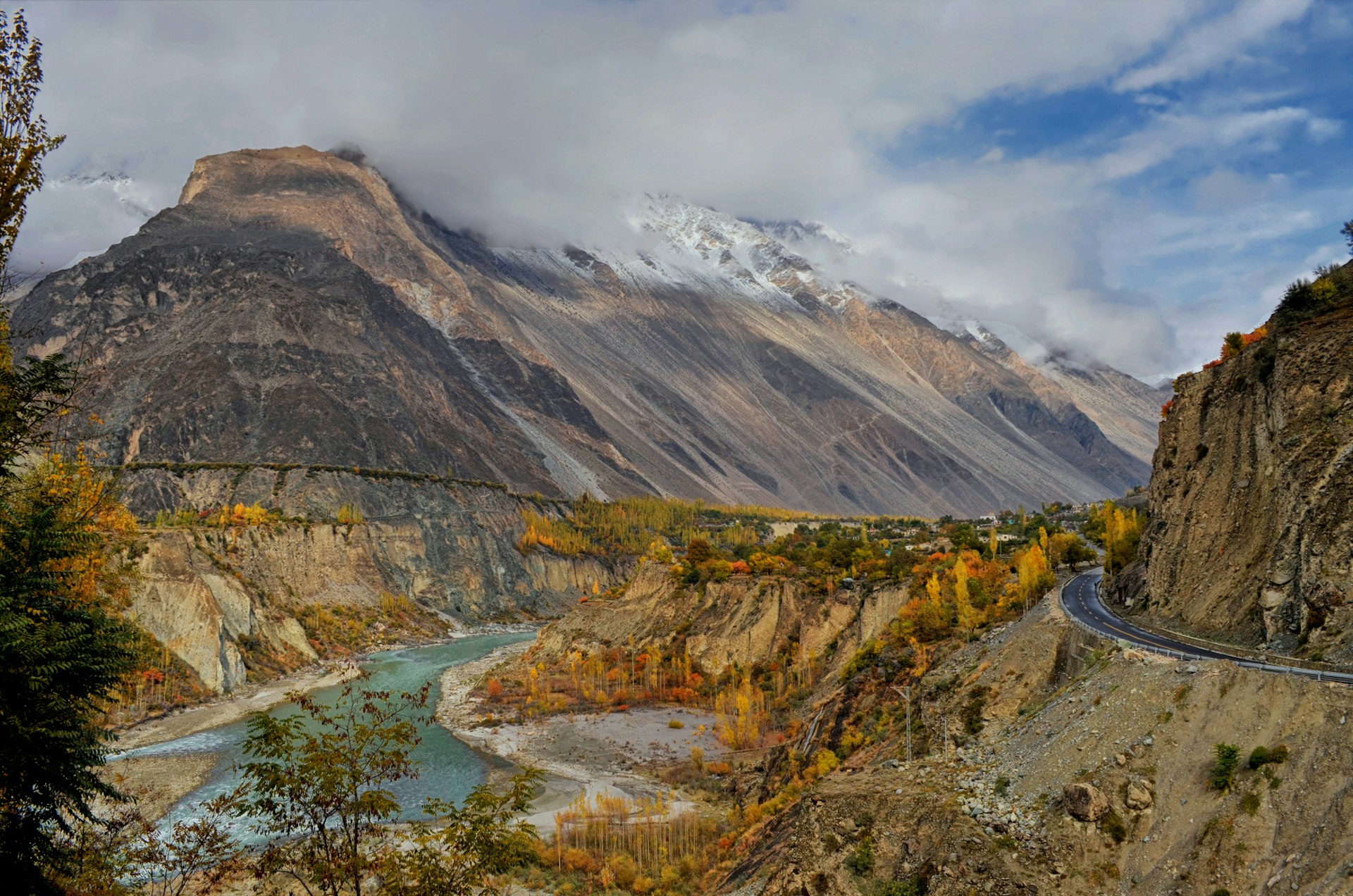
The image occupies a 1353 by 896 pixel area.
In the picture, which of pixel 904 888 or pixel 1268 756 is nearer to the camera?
pixel 1268 756

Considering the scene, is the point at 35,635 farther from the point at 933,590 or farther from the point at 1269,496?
the point at 933,590

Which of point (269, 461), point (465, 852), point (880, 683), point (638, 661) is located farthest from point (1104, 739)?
point (269, 461)

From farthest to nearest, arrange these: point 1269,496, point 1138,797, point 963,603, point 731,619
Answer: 1. point 731,619
2. point 963,603
3. point 1269,496
4. point 1138,797

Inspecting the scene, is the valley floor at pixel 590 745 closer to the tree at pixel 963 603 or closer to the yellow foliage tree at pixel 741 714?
the yellow foliage tree at pixel 741 714

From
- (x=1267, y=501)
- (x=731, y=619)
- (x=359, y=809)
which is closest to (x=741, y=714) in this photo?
(x=731, y=619)

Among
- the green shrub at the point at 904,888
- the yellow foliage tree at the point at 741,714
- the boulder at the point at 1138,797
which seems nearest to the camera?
the boulder at the point at 1138,797

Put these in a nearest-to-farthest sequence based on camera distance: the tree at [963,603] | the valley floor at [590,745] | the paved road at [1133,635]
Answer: the paved road at [1133,635], the tree at [963,603], the valley floor at [590,745]

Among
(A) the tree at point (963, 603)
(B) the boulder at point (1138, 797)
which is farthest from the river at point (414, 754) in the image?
(A) the tree at point (963, 603)

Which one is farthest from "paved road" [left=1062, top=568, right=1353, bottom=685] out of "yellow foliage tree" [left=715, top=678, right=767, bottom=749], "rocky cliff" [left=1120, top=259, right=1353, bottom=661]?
"yellow foliage tree" [left=715, top=678, right=767, bottom=749]
